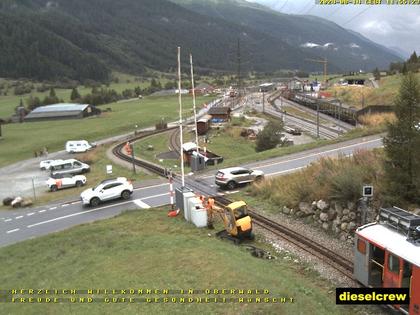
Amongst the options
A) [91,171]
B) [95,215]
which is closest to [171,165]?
[91,171]

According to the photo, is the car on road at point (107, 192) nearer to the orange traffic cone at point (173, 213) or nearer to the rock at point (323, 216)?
the orange traffic cone at point (173, 213)

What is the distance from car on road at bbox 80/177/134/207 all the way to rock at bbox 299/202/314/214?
15372 mm

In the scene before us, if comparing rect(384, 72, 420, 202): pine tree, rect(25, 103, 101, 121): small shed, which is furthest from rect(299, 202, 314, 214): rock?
rect(25, 103, 101, 121): small shed

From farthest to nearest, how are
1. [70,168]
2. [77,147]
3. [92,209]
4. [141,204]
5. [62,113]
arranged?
[62,113] < [77,147] < [70,168] < [92,209] < [141,204]

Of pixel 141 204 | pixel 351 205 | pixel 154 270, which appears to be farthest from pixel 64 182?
pixel 351 205

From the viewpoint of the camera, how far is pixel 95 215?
30.1 metres

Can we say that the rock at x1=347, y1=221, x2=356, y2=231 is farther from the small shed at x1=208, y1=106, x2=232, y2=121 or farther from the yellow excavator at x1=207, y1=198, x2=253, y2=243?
the small shed at x1=208, y1=106, x2=232, y2=121

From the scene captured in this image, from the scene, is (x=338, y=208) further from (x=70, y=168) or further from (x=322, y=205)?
(x=70, y=168)

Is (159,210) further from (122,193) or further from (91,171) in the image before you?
(91,171)

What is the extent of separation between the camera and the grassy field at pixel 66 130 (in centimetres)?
7257

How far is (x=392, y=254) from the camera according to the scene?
12.7 meters

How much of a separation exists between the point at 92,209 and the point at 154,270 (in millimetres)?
17260

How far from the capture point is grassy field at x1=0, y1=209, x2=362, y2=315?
13.1 metres

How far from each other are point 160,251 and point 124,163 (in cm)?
3412
